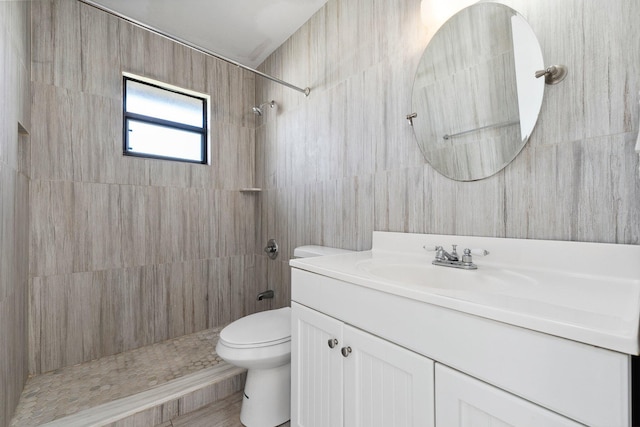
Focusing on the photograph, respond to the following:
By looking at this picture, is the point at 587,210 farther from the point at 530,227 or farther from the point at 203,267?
the point at 203,267

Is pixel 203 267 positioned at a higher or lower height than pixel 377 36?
lower

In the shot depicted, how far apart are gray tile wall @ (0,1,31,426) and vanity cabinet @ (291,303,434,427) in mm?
1227

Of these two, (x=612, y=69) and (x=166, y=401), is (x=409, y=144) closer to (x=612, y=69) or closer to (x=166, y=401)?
(x=612, y=69)

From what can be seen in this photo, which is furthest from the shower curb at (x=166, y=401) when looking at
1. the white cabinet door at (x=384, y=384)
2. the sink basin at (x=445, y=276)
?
the sink basin at (x=445, y=276)

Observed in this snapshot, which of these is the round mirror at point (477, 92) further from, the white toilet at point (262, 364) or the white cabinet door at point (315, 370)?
the white toilet at point (262, 364)

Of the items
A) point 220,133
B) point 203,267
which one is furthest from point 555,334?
point 220,133

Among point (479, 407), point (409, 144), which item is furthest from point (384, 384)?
point (409, 144)

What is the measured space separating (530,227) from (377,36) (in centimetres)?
126

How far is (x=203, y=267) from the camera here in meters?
2.37

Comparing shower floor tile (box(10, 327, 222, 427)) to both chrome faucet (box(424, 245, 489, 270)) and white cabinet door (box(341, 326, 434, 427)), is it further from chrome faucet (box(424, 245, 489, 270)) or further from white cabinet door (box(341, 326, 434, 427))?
chrome faucet (box(424, 245, 489, 270))

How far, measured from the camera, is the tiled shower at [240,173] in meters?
0.90

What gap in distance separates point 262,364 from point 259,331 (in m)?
0.16

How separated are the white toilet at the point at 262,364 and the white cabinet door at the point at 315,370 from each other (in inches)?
8.0

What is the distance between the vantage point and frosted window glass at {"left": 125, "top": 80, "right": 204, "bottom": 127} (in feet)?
6.79
